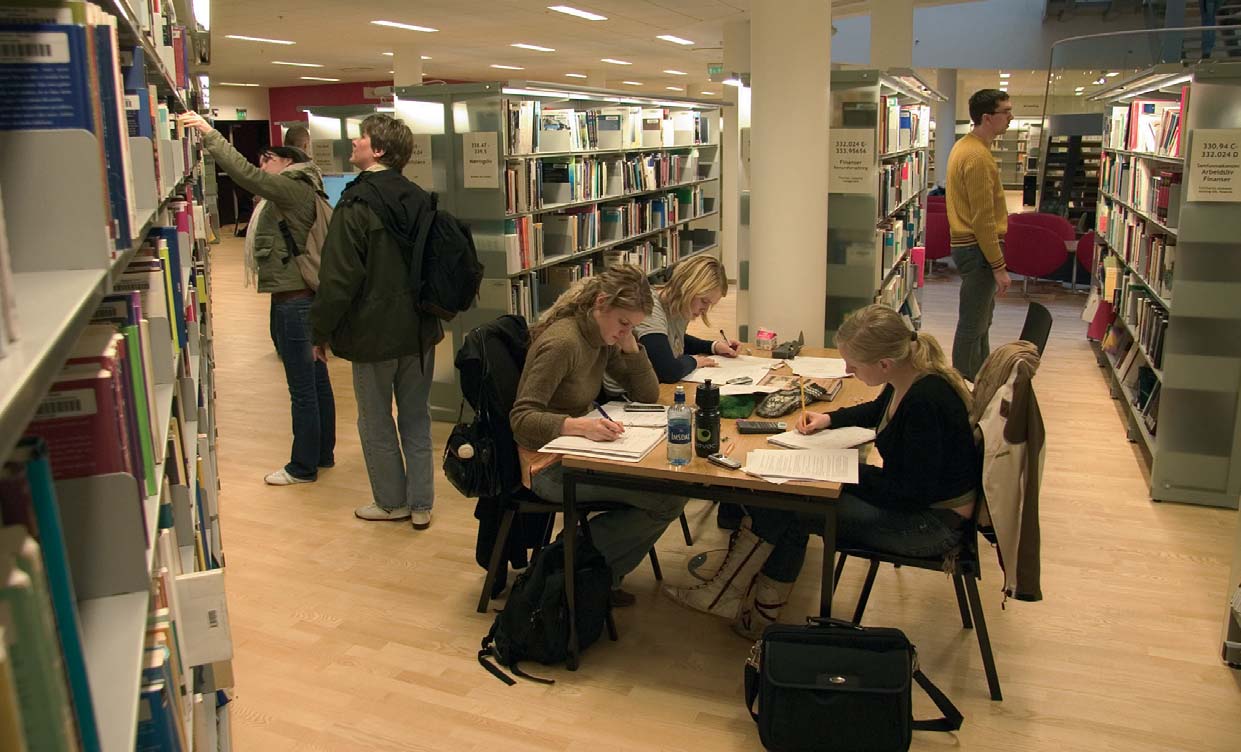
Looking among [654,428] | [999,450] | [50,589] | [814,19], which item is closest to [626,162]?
[814,19]

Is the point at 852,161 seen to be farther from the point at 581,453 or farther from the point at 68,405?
the point at 68,405

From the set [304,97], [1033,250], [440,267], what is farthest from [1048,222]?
A: [304,97]

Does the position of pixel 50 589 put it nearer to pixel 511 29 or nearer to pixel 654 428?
pixel 654 428

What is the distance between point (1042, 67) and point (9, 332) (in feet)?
52.5

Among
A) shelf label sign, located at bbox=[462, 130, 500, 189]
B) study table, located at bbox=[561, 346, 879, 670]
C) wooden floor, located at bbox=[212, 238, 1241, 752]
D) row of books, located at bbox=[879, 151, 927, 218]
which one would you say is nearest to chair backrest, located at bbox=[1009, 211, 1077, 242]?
row of books, located at bbox=[879, 151, 927, 218]

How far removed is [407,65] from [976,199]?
33.3 feet

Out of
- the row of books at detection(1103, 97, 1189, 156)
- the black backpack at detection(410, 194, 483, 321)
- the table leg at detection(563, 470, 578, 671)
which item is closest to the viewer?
the table leg at detection(563, 470, 578, 671)

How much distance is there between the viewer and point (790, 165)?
4.92 metres

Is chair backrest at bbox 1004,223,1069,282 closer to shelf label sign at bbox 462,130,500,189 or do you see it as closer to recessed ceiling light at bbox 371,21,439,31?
shelf label sign at bbox 462,130,500,189

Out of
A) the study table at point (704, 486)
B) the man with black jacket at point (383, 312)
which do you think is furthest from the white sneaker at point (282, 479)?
the study table at point (704, 486)

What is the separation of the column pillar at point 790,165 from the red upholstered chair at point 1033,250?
18.7 ft

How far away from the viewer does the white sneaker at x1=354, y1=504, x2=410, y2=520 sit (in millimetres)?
4426

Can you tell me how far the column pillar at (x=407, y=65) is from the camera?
13.5m

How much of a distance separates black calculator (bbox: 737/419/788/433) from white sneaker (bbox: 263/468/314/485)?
2.66 meters
